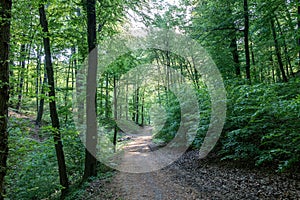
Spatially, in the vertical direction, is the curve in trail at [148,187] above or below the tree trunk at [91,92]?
below

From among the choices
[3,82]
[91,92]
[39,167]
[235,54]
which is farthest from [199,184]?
[235,54]

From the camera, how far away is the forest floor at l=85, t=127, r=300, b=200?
5145 mm

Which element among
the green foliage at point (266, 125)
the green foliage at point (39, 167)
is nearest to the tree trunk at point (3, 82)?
the green foliage at point (39, 167)

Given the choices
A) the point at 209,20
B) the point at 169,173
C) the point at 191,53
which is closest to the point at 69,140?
the point at 169,173

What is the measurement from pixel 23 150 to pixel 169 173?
5.95 m

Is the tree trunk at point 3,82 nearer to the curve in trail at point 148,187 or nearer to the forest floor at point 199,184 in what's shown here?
the forest floor at point 199,184

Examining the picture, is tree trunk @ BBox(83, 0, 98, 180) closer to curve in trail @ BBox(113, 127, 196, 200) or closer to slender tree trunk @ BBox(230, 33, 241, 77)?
curve in trail @ BBox(113, 127, 196, 200)

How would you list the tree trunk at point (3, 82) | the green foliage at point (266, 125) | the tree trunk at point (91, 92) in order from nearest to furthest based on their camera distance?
the tree trunk at point (3, 82) < the green foliage at point (266, 125) < the tree trunk at point (91, 92)

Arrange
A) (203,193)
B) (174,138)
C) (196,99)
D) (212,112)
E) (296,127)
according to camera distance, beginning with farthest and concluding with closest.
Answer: (174,138), (196,99), (212,112), (203,193), (296,127)

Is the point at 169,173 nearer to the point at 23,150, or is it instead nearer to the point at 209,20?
the point at 23,150

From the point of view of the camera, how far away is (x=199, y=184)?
6.75m

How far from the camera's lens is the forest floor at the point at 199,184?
16.9 feet

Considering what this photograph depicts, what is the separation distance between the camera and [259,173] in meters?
6.12

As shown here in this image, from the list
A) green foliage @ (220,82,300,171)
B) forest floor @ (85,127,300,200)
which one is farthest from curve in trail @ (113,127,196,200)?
green foliage @ (220,82,300,171)
